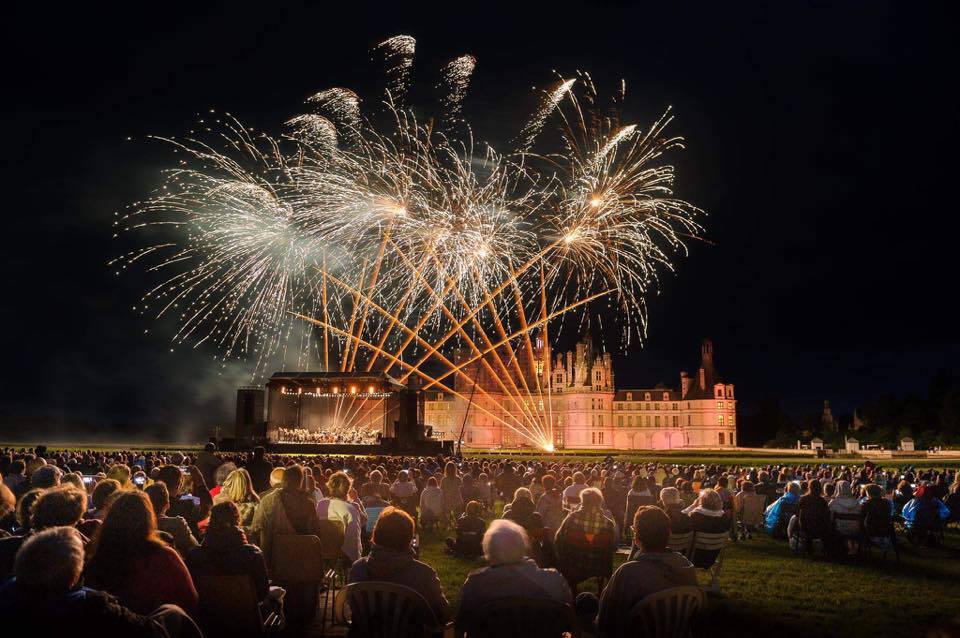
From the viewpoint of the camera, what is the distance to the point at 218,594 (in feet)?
14.7

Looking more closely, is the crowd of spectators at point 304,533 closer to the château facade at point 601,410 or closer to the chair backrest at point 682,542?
the chair backrest at point 682,542

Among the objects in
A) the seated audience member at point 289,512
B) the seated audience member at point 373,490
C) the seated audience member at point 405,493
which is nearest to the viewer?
the seated audience member at point 289,512

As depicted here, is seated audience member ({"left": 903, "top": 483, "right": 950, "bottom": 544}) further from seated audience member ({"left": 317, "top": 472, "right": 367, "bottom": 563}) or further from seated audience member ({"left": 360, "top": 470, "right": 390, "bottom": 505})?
seated audience member ({"left": 317, "top": 472, "right": 367, "bottom": 563})

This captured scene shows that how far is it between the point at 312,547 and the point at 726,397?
99969mm

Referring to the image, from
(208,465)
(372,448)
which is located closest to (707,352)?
(372,448)

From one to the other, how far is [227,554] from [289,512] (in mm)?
1371

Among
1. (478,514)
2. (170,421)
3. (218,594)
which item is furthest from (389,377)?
(170,421)

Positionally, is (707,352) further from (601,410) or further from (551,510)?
(551,510)

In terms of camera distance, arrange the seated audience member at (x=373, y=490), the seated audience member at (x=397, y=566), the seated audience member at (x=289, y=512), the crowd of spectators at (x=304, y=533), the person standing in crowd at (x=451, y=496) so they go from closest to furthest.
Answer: the crowd of spectators at (x=304, y=533) → the seated audience member at (x=397, y=566) → the seated audience member at (x=289, y=512) → the seated audience member at (x=373, y=490) → the person standing in crowd at (x=451, y=496)

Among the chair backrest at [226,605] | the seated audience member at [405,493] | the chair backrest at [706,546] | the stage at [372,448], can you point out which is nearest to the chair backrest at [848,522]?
the chair backrest at [706,546]

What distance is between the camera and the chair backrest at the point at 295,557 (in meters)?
5.97

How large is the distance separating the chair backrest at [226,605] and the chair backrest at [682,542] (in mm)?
5119

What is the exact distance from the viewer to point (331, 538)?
23.7 feet

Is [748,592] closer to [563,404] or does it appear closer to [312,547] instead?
[312,547]
